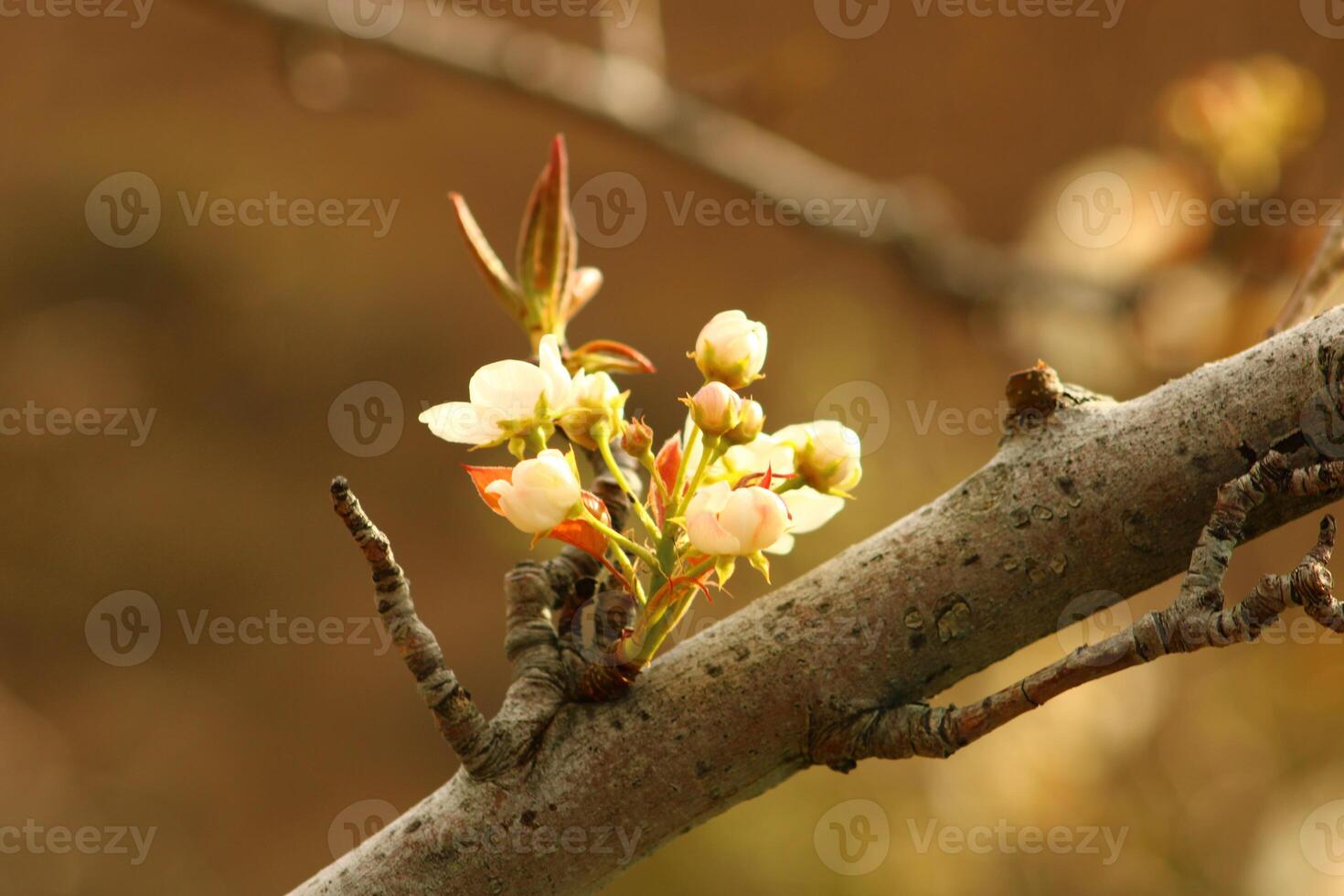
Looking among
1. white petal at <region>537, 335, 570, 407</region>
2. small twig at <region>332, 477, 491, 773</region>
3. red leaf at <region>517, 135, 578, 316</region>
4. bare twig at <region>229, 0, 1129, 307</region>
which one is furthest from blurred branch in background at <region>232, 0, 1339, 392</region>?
small twig at <region>332, 477, 491, 773</region>

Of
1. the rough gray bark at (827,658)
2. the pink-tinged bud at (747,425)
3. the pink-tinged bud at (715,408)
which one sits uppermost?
the pink-tinged bud at (715,408)

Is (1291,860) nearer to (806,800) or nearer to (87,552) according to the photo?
(806,800)

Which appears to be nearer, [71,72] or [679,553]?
[679,553]

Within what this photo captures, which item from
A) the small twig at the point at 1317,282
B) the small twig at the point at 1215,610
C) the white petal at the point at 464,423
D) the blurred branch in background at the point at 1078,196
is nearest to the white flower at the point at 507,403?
the white petal at the point at 464,423

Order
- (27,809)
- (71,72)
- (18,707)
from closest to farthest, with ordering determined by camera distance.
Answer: (27,809)
(18,707)
(71,72)

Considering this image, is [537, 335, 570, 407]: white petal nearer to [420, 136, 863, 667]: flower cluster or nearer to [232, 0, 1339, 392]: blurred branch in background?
[420, 136, 863, 667]: flower cluster

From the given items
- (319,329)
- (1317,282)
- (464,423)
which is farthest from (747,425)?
(319,329)

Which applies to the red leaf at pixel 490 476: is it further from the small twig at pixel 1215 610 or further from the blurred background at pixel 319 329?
the blurred background at pixel 319 329

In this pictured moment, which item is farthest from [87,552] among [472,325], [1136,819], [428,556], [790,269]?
[1136,819]
